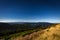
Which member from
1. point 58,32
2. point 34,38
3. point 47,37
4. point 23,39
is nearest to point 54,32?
point 58,32

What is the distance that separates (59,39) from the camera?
60.7 ft

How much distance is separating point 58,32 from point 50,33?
1.38m

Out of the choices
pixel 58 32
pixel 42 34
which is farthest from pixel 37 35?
pixel 58 32

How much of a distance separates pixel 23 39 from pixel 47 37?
3.86m

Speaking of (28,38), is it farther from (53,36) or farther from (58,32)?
(58,32)

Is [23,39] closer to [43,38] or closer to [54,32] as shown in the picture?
[43,38]

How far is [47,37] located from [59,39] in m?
2.01

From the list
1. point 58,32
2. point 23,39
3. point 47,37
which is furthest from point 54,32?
point 23,39

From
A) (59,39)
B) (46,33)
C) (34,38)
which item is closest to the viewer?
(59,39)

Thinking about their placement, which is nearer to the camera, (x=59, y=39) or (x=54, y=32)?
(x=59, y=39)

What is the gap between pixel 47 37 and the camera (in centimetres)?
1962

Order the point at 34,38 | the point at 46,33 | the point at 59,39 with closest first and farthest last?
1. the point at 59,39
2. the point at 34,38
3. the point at 46,33

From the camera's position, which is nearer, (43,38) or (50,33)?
(43,38)

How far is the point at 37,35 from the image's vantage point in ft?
67.5
